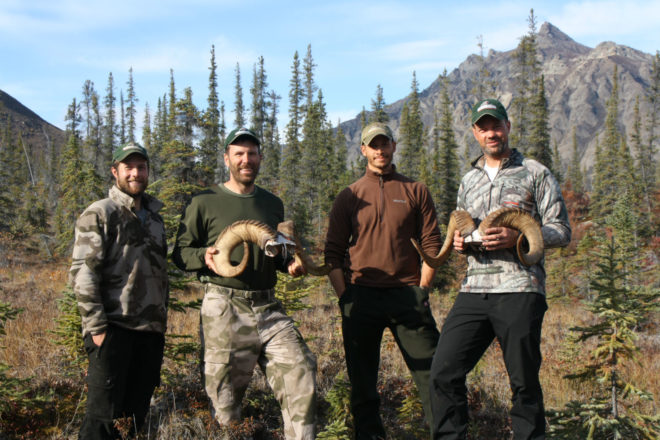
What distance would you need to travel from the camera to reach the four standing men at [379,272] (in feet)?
15.4

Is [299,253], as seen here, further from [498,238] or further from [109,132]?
[109,132]

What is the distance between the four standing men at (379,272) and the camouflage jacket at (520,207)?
0.74m

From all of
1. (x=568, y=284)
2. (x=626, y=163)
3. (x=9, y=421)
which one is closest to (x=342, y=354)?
(x=9, y=421)

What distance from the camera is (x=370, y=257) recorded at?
4.83 m

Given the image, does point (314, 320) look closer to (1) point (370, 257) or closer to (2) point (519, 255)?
(1) point (370, 257)

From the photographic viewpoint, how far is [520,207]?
13.4 feet

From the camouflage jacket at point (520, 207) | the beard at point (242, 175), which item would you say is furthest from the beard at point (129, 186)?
the camouflage jacket at point (520, 207)

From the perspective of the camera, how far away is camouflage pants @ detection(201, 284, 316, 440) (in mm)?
4383

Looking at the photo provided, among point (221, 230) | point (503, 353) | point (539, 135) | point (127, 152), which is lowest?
point (503, 353)

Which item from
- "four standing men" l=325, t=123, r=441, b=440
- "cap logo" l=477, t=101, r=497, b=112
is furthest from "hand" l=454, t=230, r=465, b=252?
"cap logo" l=477, t=101, r=497, b=112

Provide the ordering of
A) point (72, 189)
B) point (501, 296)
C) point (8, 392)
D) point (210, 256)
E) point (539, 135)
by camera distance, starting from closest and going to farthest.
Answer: point (501, 296) < point (210, 256) < point (8, 392) < point (72, 189) < point (539, 135)

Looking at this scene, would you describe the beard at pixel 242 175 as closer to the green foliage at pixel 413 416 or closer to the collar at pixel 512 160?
the collar at pixel 512 160

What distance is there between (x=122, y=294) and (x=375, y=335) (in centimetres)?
265

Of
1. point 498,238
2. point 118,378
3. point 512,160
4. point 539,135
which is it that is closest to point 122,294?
point 118,378
